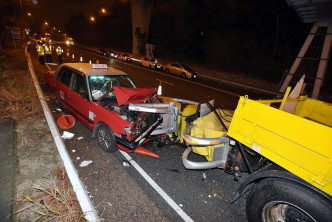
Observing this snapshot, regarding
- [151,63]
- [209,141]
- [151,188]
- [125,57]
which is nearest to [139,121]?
[151,188]

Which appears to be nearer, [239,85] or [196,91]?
[196,91]

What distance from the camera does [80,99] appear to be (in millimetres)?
4859

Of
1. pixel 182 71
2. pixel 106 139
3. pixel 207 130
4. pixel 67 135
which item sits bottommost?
pixel 67 135

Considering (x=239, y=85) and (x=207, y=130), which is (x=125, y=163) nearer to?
(x=207, y=130)

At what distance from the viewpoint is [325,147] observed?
1.91 meters

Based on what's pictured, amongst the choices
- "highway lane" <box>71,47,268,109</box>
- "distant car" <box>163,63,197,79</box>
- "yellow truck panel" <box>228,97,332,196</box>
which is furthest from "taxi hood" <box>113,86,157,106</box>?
"distant car" <box>163,63,197,79</box>

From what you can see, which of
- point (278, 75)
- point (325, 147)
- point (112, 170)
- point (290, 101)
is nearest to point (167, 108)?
point (112, 170)

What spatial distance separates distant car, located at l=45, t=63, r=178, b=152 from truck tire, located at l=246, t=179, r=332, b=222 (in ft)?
7.64

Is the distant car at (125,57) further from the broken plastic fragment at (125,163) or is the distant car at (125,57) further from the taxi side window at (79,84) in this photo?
the broken plastic fragment at (125,163)

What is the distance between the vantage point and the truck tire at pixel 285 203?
6.59ft

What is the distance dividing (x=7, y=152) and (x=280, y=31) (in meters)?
31.5

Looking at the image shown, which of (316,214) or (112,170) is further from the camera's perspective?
(112,170)

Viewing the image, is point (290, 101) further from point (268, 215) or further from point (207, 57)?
point (207, 57)

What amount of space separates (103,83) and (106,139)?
173cm
